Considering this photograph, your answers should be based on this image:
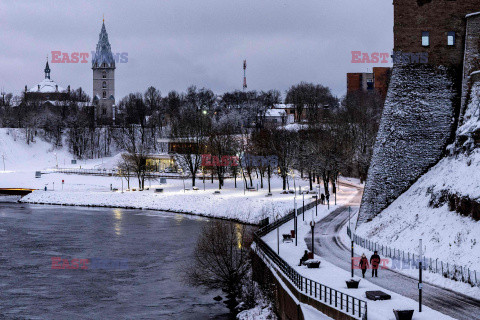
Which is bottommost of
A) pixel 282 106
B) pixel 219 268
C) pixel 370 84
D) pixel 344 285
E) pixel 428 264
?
pixel 219 268

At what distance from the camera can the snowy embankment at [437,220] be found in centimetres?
3159

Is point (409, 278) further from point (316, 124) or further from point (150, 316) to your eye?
point (316, 124)

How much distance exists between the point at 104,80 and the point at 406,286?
161586 millimetres

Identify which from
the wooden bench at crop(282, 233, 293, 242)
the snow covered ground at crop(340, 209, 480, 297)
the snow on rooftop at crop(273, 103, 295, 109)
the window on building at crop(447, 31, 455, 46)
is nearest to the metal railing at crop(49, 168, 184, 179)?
the wooden bench at crop(282, 233, 293, 242)

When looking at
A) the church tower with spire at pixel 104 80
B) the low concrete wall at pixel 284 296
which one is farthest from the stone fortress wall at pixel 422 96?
the church tower with spire at pixel 104 80

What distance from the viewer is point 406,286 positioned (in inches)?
1144

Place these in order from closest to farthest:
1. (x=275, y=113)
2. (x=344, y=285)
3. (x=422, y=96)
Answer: (x=344, y=285), (x=422, y=96), (x=275, y=113)

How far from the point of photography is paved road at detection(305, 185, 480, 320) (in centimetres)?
2472

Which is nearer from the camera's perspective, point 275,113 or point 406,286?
point 406,286

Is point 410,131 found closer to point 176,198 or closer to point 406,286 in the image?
point 406,286

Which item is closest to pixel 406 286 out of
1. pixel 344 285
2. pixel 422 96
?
pixel 344 285

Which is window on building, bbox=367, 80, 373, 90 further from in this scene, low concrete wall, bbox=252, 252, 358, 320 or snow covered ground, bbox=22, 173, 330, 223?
low concrete wall, bbox=252, 252, 358, 320

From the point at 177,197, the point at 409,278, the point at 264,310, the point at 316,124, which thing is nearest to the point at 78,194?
the point at 177,197

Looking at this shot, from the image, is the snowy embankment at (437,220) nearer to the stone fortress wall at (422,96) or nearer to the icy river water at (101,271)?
the stone fortress wall at (422,96)
